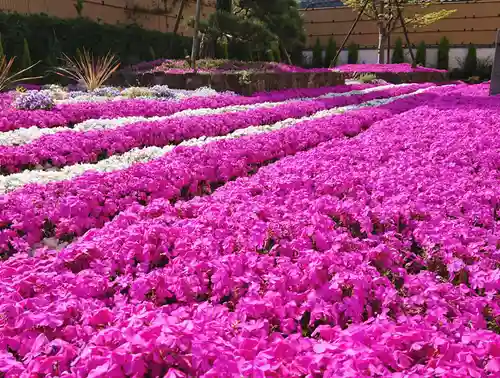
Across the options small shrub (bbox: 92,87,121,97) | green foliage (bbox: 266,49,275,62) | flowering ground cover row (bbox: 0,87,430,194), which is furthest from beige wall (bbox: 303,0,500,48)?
flowering ground cover row (bbox: 0,87,430,194)

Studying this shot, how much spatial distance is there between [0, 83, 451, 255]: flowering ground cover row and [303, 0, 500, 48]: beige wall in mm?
32232

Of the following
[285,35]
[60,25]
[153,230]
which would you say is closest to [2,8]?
[60,25]

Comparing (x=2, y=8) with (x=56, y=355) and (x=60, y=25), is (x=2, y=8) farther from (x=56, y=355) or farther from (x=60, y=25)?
(x=56, y=355)

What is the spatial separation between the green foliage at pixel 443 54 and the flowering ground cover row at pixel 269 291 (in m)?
30.8

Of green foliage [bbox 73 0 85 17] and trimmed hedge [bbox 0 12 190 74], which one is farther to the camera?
green foliage [bbox 73 0 85 17]

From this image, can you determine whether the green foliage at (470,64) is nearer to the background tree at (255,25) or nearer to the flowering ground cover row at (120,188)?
the background tree at (255,25)

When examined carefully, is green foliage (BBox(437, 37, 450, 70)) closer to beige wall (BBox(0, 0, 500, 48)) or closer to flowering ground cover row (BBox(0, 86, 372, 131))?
beige wall (BBox(0, 0, 500, 48))

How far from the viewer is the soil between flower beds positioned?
1407 cm

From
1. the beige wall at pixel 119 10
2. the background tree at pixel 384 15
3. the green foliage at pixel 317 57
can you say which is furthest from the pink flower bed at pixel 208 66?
the green foliage at pixel 317 57

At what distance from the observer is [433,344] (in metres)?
2.20

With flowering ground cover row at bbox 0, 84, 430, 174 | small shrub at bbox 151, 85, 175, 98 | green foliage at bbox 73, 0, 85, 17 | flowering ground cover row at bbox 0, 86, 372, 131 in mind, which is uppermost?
green foliage at bbox 73, 0, 85, 17

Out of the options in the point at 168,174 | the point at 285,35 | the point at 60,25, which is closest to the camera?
the point at 168,174

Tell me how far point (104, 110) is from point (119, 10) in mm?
15290

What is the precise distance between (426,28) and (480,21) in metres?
3.30
